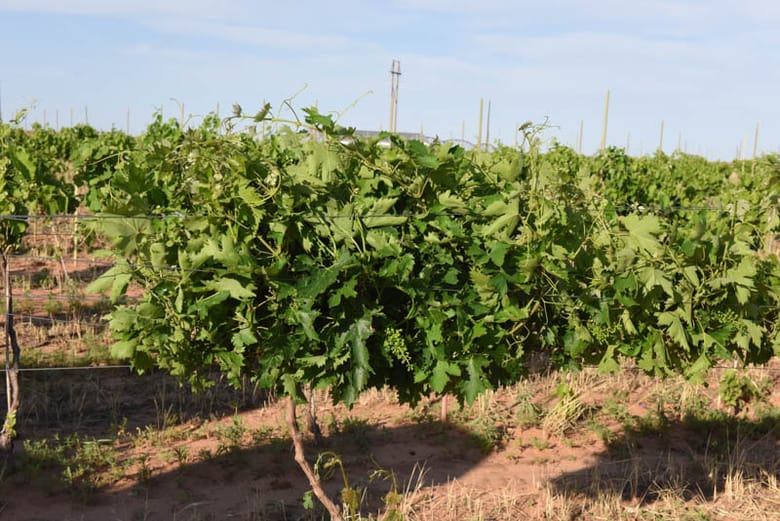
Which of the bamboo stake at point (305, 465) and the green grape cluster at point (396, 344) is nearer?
the green grape cluster at point (396, 344)

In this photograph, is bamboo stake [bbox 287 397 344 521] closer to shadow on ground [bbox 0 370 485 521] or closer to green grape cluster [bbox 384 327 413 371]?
shadow on ground [bbox 0 370 485 521]

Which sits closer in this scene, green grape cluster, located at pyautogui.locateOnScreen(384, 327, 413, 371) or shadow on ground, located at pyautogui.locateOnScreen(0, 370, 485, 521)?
green grape cluster, located at pyautogui.locateOnScreen(384, 327, 413, 371)

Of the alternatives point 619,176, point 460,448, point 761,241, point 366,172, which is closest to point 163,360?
point 366,172

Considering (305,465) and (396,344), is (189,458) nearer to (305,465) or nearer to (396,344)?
(305,465)

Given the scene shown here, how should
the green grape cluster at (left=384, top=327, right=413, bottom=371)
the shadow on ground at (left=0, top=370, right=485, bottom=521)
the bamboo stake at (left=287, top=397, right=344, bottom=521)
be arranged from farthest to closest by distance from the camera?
the shadow on ground at (left=0, top=370, right=485, bottom=521) → the bamboo stake at (left=287, top=397, right=344, bottom=521) → the green grape cluster at (left=384, top=327, right=413, bottom=371)

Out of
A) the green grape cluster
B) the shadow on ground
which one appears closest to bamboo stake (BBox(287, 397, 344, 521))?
the shadow on ground

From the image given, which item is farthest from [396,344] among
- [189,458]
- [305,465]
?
[189,458]

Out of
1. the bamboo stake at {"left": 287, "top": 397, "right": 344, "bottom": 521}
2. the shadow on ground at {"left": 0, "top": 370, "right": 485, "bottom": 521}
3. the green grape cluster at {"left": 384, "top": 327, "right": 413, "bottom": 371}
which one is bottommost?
the shadow on ground at {"left": 0, "top": 370, "right": 485, "bottom": 521}

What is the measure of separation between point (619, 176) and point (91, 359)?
8429mm

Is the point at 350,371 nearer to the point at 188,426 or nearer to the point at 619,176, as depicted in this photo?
the point at 188,426

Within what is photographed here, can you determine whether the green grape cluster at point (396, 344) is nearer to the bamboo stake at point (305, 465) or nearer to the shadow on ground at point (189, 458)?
the bamboo stake at point (305, 465)


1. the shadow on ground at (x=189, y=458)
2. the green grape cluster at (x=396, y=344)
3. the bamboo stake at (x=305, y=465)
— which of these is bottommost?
the shadow on ground at (x=189, y=458)

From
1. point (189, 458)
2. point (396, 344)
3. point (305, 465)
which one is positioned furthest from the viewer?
point (189, 458)

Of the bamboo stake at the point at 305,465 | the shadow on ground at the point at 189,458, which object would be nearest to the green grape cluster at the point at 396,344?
the bamboo stake at the point at 305,465
